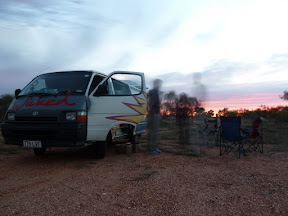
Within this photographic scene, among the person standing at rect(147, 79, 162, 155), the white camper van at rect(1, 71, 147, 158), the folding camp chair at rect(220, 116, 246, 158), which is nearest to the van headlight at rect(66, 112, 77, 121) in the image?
the white camper van at rect(1, 71, 147, 158)

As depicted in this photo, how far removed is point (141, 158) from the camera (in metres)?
5.43

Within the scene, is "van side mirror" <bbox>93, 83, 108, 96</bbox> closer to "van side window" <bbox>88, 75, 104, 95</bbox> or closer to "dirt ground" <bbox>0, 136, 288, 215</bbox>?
"van side window" <bbox>88, 75, 104, 95</bbox>

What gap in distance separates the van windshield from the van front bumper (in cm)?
75

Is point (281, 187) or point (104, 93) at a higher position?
point (104, 93)

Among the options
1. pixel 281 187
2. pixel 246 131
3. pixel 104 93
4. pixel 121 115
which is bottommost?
pixel 281 187

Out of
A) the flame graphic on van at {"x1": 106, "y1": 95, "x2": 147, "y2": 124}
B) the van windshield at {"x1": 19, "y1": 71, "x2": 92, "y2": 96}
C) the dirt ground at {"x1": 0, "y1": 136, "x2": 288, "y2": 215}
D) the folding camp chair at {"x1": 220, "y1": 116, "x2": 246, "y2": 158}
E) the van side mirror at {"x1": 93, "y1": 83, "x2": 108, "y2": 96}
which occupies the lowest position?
the dirt ground at {"x1": 0, "y1": 136, "x2": 288, "y2": 215}

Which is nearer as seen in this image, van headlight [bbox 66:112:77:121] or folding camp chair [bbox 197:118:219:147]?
van headlight [bbox 66:112:77:121]

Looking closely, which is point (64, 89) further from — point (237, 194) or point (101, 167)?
point (237, 194)

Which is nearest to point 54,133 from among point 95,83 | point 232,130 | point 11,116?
point 11,116

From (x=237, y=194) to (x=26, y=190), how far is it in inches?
117

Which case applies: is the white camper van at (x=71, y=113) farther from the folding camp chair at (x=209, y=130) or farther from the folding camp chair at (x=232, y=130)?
the folding camp chair at (x=209, y=130)

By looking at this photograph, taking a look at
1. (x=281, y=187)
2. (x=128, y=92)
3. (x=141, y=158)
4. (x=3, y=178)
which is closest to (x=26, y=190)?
(x=3, y=178)

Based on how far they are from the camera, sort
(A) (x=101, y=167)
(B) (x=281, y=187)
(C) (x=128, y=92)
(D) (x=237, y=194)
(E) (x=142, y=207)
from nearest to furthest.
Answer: (E) (x=142, y=207)
(D) (x=237, y=194)
(B) (x=281, y=187)
(A) (x=101, y=167)
(C) (x=128, y=92)

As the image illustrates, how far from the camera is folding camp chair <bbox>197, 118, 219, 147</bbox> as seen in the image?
7379mm
